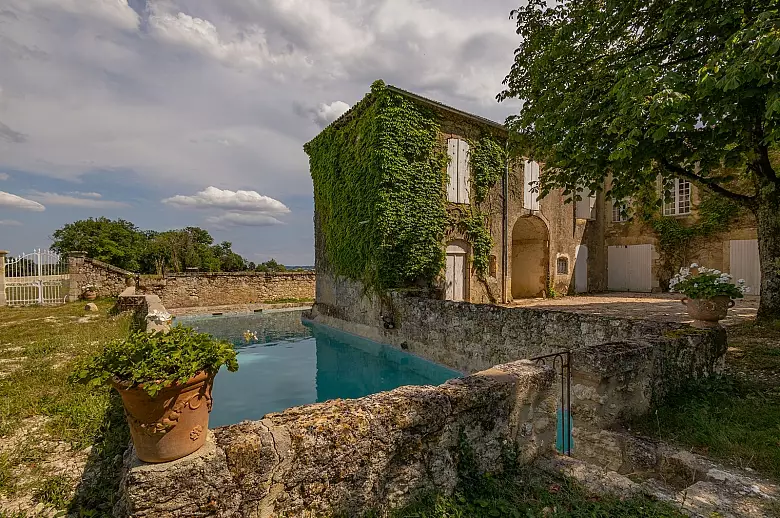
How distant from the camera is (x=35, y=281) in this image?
1473 cm

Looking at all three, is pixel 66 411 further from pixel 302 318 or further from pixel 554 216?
pixel 554 216

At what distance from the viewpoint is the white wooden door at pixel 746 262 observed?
14.3 metres

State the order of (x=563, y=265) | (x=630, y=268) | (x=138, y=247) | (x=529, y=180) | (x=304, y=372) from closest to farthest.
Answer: (x=304, y=372) < (x=529, y=180) < (x=563, y=265) < (x=630, y=268) < (x=138, y=247)

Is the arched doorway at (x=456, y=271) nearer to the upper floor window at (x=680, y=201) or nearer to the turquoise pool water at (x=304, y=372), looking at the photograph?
the turquoise pool water at (x=304, y=372)

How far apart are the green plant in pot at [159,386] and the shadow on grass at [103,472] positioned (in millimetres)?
1316

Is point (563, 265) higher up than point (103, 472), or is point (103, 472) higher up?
point (563, 265)

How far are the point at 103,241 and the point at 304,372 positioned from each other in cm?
3283

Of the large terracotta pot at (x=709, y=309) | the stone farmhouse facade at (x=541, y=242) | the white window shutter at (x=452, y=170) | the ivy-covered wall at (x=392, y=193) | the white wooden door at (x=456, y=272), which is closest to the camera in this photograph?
the large terracotta pot at (x=709, y=309)

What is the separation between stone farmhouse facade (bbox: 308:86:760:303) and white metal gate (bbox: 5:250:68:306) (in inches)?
428

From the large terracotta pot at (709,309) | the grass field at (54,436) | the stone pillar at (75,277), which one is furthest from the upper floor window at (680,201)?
the stone pillar at (75,277)

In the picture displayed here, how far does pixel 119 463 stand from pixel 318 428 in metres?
2.24

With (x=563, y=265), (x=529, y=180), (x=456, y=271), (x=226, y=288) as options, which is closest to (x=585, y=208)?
(x=563, y=265)

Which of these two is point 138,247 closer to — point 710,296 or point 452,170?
point 452,170

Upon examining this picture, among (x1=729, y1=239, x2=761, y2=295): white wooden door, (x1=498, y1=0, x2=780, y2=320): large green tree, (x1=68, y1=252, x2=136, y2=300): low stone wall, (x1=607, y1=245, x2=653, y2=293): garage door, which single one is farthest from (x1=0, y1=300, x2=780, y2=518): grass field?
(x1=607, y1=245, x2=653, y2=293): garage door
